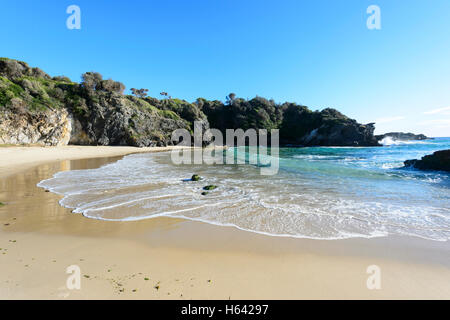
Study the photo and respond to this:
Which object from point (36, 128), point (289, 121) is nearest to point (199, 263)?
point (36, 128)

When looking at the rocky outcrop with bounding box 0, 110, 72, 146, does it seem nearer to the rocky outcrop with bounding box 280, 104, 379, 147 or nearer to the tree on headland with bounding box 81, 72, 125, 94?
the tree on headland with bounding box 81, 72, 125, 94

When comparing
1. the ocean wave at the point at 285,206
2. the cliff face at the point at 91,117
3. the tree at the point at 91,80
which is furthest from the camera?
the tree at the point at 91,80

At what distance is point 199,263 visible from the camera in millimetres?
2832

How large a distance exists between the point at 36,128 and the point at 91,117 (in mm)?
8834

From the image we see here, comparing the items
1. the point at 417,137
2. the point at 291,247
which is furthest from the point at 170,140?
the point at 417,137

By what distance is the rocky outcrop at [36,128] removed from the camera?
21.9 m

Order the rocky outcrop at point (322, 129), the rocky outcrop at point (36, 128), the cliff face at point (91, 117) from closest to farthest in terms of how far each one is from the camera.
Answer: the rocky outcrop at point (36, 128), the cliff face at point (91, 117), the rocky outcrop at point (322, 129)

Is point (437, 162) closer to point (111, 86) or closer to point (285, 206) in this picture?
point (285, 206)

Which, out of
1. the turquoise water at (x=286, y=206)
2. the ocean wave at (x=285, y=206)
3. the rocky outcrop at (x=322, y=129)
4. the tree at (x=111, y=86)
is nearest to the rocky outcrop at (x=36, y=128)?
the tree at (x=111, y=86)

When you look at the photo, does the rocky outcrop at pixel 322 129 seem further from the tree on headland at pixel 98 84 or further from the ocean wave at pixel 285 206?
the ocean wave at pixel 285 206

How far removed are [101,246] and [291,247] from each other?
3.25 m

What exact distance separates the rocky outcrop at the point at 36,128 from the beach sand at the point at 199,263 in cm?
2672

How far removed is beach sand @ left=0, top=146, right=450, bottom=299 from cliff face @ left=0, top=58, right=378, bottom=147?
28318 millimetres
